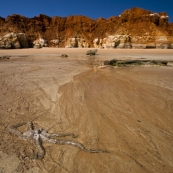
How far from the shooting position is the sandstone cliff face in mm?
40594

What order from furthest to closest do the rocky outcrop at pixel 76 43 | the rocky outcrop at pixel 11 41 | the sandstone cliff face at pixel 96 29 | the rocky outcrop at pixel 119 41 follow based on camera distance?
the rocky outcrop at pixel 76 43 < the sandstone cliff face at pixel 96 29 < the rocky outcrop at pixel 119 41 < the rocky outcrop at pixel 11 41

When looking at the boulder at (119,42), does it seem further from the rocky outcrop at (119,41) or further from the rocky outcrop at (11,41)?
the rocky outcrop at (11,41)

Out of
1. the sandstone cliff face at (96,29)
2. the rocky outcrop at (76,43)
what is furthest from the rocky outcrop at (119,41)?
the rocky outcrop at (76,43)

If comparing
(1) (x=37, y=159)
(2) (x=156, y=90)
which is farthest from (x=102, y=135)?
(2) (x=156, y=90)

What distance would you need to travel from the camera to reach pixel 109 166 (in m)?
2.01

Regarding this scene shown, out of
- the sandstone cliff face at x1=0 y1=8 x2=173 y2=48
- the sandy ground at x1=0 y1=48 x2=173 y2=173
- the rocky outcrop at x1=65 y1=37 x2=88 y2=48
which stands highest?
the sandstone cliff face at x1=0 y1=8 x2=173 y2=48

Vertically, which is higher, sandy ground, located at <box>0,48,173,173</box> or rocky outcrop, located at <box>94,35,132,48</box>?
rocky outcrop, located at <box>94,35,132,48</box>

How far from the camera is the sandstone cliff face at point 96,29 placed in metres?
40.6

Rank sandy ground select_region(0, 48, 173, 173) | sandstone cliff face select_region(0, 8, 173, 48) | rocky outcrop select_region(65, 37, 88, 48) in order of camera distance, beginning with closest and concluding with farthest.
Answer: sandy ground select_region(0, 48, 173, 173)
sandstone cliff face select_region(0, 8, 173, 48)
rocky outcrop select_region(65, 37, 88, 48)

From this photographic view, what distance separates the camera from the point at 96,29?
172 feet

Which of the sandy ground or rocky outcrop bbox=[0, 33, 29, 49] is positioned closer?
the sandy ground

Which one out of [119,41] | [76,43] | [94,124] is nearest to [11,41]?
[76,43]

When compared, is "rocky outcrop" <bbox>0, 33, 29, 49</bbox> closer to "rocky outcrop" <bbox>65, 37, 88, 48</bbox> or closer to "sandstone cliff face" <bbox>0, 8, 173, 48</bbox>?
"sandstone cliff face" <bbox>0, 8, 173, 48</bbox>

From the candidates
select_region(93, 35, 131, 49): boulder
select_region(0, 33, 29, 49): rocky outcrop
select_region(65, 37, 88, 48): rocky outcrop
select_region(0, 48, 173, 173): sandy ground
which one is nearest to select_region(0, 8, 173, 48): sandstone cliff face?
select_region(65, 37, 88, 48): rocky outcrop
